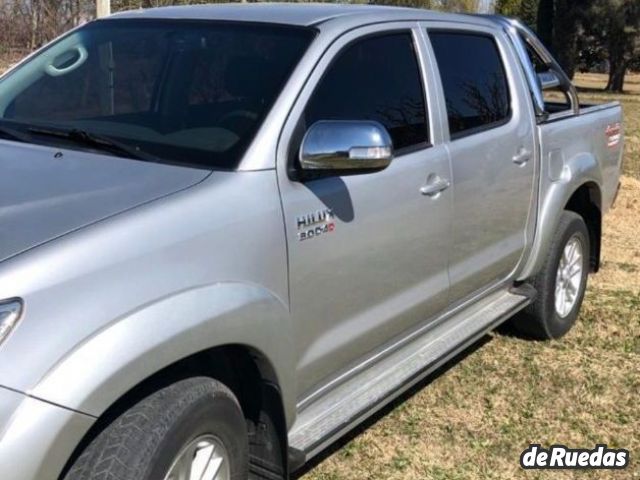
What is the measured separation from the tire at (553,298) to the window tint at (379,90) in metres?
1.68

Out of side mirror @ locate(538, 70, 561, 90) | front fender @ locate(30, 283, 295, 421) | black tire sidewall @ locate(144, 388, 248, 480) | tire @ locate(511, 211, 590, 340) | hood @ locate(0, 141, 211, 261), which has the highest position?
side mirror @ locate(538, 70, 561, 90)

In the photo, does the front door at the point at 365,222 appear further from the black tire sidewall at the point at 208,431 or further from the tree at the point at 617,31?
the tree at the point at 617,31

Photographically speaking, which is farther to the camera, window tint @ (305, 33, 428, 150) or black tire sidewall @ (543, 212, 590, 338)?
black tire sidewall @ (543, 212, 590, 338)

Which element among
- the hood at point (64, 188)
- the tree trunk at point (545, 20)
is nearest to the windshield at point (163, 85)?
the hood at point (64, 188)

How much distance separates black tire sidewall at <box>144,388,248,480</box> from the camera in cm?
229

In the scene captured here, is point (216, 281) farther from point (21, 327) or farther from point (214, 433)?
point (21, 327)

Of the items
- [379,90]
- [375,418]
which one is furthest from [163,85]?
[375,418]

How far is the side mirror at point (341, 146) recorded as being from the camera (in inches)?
110

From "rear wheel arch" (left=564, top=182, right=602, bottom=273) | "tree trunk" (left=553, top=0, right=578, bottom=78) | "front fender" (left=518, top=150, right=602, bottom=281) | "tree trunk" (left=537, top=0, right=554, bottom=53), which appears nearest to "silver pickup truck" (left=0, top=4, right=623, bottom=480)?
"front fender" (left=518, top=150, right=602, bottom=281)

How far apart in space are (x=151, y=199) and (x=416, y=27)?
183cm

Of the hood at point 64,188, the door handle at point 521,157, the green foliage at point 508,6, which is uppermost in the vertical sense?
the green foliage at point 508,6

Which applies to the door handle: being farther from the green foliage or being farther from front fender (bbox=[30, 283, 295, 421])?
the green foliage

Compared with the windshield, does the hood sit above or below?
below

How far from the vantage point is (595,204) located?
5.45 m
